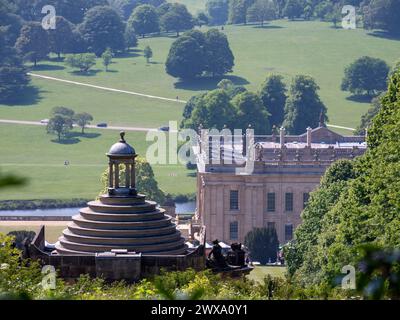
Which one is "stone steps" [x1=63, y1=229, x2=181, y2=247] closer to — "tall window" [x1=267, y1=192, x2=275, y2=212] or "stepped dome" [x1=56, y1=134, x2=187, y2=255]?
"stepped dome" [x1=56, y1=134, x2=187, y2=255]

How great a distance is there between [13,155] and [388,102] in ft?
346

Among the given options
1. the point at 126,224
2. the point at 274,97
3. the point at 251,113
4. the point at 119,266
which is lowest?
the point at 274,97

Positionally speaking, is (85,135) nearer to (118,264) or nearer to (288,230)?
(288,230)

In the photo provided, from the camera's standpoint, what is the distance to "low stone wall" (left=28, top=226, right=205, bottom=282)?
4744cm

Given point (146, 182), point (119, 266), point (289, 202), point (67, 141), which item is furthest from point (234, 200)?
point (119, 266)

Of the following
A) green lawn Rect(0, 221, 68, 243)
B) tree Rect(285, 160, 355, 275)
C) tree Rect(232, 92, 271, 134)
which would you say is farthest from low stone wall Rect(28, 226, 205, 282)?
tree Rect(232, 92, 271, 134)

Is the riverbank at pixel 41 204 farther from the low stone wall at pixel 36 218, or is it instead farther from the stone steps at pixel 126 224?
the stone steps at pixel 126 224

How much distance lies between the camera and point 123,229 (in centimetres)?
4938

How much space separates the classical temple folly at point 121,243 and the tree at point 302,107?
120 metres

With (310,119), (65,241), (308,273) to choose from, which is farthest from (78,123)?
(65,241)

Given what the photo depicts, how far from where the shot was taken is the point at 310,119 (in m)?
174

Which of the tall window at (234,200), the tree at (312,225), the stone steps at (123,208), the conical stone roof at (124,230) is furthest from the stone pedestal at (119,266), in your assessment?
the tall window at (234,200)

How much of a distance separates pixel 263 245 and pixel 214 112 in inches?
2263

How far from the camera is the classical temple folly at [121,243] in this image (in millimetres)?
47625
